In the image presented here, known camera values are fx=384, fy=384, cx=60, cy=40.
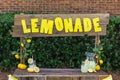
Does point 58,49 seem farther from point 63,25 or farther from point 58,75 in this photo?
point 58,75

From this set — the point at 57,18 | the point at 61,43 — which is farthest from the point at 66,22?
the point at 61,43

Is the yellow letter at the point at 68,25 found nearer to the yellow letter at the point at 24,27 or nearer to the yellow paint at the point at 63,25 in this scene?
the yellow paint at the point at 63,25

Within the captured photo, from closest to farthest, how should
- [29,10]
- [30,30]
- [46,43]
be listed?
[30,30] < [46,43] < [29,10]

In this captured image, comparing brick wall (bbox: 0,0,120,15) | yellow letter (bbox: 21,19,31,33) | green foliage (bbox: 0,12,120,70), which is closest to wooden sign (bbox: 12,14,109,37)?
yellow letter (bbox: 21,19,31,33)

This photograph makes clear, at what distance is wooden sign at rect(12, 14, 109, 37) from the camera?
248 inches

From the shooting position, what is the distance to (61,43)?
7691 millimetres

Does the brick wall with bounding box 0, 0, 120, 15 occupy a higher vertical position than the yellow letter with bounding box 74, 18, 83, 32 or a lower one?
higher

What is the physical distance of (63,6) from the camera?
9.19 meters

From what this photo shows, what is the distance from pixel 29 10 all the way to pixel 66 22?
2966mm

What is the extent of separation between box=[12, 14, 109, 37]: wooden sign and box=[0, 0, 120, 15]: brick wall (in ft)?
9.20

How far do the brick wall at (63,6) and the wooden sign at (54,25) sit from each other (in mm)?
2803

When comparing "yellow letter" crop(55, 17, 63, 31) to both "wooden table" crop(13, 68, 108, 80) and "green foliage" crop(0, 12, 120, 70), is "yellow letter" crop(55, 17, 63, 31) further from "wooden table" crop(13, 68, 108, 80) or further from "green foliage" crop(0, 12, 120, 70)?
"green foliage" crop(0, 12, 120, 70)

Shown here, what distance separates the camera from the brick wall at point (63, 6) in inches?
361

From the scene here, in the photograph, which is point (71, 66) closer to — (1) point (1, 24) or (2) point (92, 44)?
(2) point (92, 44)
